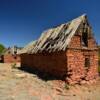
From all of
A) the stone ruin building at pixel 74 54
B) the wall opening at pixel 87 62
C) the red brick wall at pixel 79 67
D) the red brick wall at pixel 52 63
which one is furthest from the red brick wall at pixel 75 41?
the wall opening at pixel 87 62

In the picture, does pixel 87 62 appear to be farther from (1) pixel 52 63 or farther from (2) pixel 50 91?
(2) pixel 50 91

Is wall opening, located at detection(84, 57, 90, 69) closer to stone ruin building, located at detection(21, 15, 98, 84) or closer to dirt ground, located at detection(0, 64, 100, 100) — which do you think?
stone ruin building, located at detection(21, 15, 98, 84)

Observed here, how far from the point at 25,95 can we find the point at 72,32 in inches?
336

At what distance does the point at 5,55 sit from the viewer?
59.7 m

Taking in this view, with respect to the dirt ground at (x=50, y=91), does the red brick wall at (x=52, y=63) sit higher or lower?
higher

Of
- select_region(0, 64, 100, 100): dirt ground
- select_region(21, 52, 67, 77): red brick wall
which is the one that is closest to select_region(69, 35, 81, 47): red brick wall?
select_region(21, 52, 67, 77): red brick wall

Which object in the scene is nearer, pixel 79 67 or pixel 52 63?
pixel 79 67

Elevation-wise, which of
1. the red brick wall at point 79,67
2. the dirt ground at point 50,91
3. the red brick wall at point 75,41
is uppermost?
the red brick wall at point 75,41

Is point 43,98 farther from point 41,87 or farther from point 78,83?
point 78,83

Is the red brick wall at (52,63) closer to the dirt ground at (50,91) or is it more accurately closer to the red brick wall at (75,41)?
the red brick wall at (75,41)

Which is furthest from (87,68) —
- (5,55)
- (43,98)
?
(5,55)

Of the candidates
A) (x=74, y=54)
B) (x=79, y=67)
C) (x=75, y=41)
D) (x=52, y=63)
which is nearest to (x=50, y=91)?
(x=79, y=67)

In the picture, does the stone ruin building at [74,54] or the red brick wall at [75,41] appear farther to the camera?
the red brick wall at [75,41]

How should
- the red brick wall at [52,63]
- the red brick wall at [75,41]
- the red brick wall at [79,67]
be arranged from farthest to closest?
the red brick wall at [52,63]
the red brick wall at [75,41]
the red brick wall at [79,67]
